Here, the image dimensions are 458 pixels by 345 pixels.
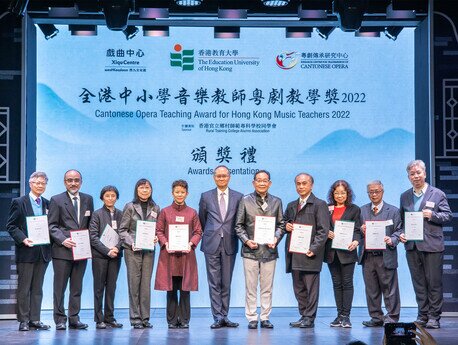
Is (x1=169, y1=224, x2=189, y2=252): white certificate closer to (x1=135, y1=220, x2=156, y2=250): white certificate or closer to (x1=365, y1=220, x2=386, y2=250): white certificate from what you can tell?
(x1=135, y1=220, x2=156, y2=250): white certificate

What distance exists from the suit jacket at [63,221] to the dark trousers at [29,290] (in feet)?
0.74

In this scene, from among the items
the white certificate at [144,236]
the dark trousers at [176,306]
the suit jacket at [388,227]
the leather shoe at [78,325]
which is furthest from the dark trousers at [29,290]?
the suit jacket at [388,227]

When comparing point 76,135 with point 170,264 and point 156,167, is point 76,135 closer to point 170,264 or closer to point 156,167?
point 156,167

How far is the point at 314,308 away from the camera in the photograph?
287 inches

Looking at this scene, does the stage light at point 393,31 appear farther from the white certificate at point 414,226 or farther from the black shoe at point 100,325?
the black shoe at point 100,325

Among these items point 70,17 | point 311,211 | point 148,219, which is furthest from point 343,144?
point 70,17

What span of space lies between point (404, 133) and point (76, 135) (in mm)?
3922

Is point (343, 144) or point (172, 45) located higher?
point (172, 45)

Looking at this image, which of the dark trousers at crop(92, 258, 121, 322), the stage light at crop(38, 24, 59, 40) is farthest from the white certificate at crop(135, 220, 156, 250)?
the stage light at crop(38, 24, 59, 40)

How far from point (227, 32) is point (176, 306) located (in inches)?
128

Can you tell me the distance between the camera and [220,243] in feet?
23.9

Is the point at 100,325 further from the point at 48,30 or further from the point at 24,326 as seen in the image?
the point at 48,30

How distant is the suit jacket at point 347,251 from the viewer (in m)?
7.25

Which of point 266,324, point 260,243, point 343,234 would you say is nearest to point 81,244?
point 260,243
